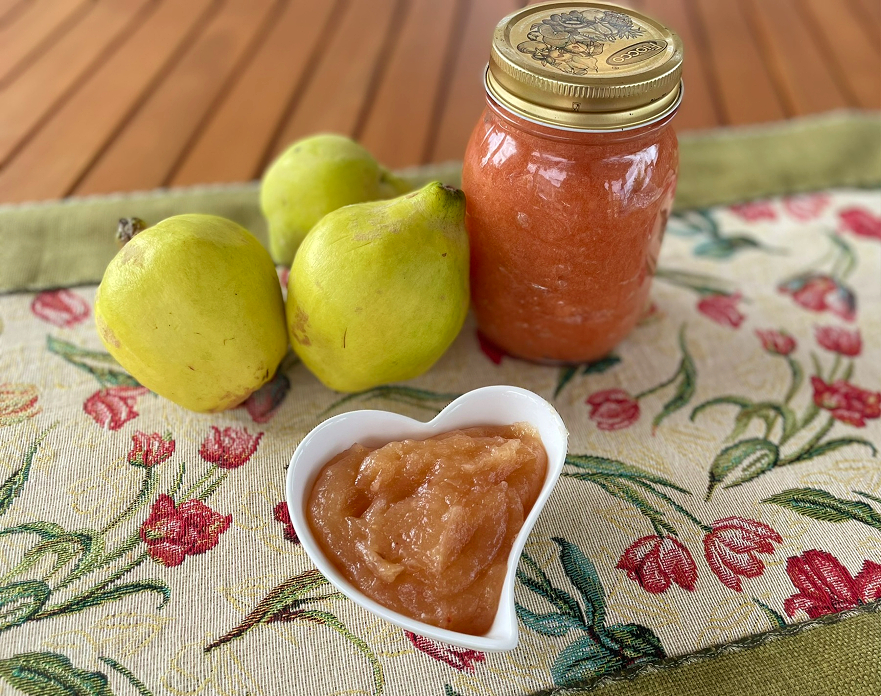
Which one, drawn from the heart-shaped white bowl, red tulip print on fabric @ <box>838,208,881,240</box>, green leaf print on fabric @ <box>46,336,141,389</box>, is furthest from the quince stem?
red tulip print on fabric @ <box>838,208,881,240</box>

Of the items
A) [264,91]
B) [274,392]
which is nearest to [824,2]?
[264,91]

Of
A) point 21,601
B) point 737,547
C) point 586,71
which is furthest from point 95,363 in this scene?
point 737,547

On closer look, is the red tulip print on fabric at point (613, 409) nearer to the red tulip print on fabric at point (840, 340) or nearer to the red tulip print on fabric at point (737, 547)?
the red tulip print on fabric at point (737, 547)

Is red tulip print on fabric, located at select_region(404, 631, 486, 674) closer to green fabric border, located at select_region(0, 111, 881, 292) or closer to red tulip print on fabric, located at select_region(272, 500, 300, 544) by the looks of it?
red tulip print on fabric, located at select_region(272, 500, 300, 544)

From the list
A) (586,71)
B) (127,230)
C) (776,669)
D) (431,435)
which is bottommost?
(776,669)

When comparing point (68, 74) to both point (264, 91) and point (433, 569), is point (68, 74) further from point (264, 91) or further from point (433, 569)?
point (433, 569)

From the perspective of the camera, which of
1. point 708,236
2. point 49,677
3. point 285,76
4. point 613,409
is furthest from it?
point 285,76

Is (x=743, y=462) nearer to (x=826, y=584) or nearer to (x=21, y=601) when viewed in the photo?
(x=826, y=584)

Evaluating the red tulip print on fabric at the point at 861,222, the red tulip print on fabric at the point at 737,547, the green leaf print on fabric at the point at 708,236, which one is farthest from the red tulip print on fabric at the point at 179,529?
the red tulip print on fabric at the point at 861,222
